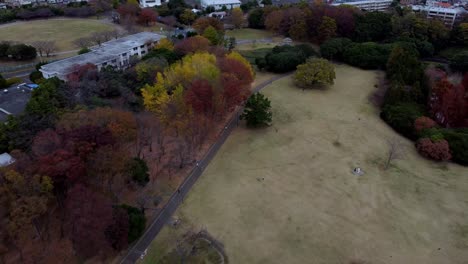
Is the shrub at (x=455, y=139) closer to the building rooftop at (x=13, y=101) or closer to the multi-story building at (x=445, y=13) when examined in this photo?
the building rooftop at (x=13, y=101)

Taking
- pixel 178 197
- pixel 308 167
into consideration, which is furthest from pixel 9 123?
pixel 308 167

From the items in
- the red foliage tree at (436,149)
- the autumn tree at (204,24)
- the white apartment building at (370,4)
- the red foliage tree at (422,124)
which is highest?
the white apartment building at (370,4)

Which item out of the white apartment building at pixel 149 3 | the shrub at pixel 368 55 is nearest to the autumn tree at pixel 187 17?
the white apartment building at pixel 149 3

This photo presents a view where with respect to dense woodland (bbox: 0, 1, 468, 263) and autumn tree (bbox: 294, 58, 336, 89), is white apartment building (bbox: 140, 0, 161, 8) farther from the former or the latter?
autumn tree (bbox: 294, 58, 336, 89)

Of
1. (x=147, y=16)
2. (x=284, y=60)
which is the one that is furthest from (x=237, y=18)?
(x=284, y=60)

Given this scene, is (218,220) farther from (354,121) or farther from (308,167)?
(354,121)
